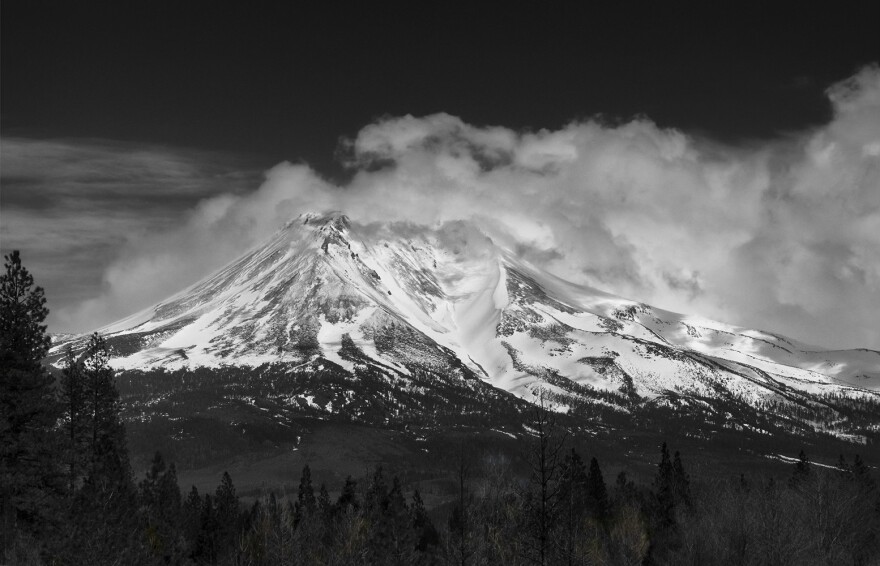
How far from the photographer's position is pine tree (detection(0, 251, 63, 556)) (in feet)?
131

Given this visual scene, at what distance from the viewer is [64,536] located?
129 feet

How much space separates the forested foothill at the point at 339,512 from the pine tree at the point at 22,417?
7 centimetres

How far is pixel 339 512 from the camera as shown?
109375 millimetres

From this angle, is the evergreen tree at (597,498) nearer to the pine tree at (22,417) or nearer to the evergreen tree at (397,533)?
the evergreen tree at (397,533)

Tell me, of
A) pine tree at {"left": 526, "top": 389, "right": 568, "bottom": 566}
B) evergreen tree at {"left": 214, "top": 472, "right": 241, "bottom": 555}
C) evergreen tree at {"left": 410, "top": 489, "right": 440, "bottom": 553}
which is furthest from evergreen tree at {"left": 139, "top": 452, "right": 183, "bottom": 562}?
pine tree at {"left": 526, "top": 389, "right": 568, "bottom": 566}

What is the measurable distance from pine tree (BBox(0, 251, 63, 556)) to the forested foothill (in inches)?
2.7

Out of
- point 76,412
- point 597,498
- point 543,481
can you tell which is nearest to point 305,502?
point 597,498

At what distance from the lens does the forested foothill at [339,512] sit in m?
39.9

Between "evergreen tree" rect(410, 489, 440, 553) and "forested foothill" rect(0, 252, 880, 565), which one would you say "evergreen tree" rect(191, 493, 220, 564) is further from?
"evergreen tree" rect(410, 489, 440, 553)

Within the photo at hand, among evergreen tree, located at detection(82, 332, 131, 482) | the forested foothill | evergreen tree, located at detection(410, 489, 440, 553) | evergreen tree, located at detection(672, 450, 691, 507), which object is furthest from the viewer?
evergreen tree, located at detection(672, 450, 691, 507)

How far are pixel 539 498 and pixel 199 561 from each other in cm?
5847

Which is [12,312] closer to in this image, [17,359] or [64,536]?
[17,359]

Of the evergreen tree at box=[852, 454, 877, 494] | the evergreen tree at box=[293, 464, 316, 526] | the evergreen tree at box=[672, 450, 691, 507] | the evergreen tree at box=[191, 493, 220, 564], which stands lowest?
the evergreen tree at box=[191, 493, 220, 564]

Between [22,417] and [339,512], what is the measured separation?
239 feet
